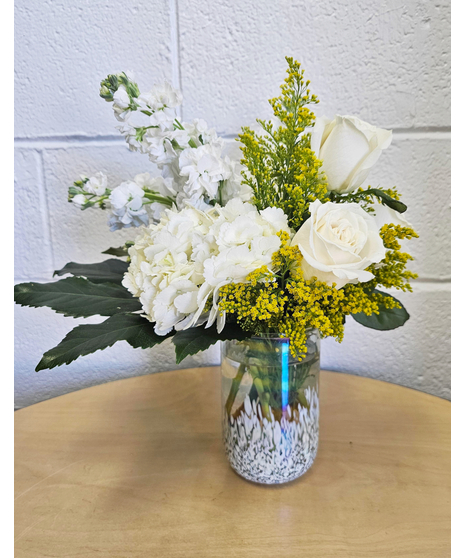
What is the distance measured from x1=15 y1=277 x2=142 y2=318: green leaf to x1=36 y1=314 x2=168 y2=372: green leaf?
3 centimetres

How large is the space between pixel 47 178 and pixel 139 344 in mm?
622

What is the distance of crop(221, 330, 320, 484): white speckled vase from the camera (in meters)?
0.52

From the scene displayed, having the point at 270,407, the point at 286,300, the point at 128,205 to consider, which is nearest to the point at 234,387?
the point at 270,407

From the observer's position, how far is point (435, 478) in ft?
1.89

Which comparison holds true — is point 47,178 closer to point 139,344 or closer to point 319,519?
point 139,344

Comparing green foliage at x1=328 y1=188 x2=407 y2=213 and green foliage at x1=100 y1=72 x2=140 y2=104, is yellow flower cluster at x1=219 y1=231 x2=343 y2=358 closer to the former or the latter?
green foliage at x1=328 y1=188 x2=407 y2=213

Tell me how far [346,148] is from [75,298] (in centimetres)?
36

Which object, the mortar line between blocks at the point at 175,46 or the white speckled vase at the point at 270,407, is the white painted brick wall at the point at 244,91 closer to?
the mortar line between blocks at the point at 175,46

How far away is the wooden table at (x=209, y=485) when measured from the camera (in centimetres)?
48

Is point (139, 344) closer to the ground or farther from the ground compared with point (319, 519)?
farther from the ground

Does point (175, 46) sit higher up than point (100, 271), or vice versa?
point (175, 46)

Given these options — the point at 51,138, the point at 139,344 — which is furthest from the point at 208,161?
the point at 51,138

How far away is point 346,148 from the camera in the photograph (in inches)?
18.2

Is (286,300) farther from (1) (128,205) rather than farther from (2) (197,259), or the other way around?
(1) (128,205)
